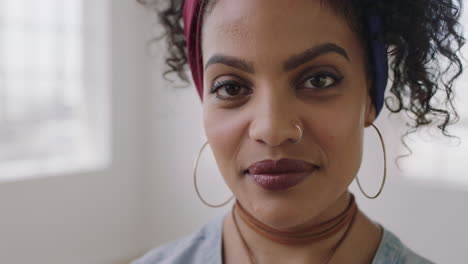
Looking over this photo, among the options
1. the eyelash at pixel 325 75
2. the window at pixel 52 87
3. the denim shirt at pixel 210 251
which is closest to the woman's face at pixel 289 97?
the eyelash at pixel 325 75

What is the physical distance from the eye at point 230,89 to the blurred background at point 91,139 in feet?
5.07

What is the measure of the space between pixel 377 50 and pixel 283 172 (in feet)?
0.97

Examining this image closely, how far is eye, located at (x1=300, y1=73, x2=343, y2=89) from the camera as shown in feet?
2.66

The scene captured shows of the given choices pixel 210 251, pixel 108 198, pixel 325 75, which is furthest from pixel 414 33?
pixel 108 198

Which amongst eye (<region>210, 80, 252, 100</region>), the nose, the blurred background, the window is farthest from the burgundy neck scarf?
the window

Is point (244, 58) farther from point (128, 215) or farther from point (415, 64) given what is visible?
point (128, 215)

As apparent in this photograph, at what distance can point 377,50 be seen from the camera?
2.82ft

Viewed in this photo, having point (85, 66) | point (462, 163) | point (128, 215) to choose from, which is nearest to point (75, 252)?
point (128, 215)

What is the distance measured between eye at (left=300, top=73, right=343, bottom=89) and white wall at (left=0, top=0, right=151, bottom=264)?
6.60 ft

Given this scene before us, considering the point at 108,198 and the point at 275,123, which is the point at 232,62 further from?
the point at 108,198

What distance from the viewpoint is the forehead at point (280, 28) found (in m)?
0.77

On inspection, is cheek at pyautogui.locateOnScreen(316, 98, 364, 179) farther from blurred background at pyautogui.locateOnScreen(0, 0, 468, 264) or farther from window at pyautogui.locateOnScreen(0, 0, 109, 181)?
window at pyautogui.locateOnScreen(0, 0, 109, 181)

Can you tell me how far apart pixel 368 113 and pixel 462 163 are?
0.81 meters

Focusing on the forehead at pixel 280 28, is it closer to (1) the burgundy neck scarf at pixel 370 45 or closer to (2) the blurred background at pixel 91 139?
(1) the burgundy neck scarf at pixel 370 45
